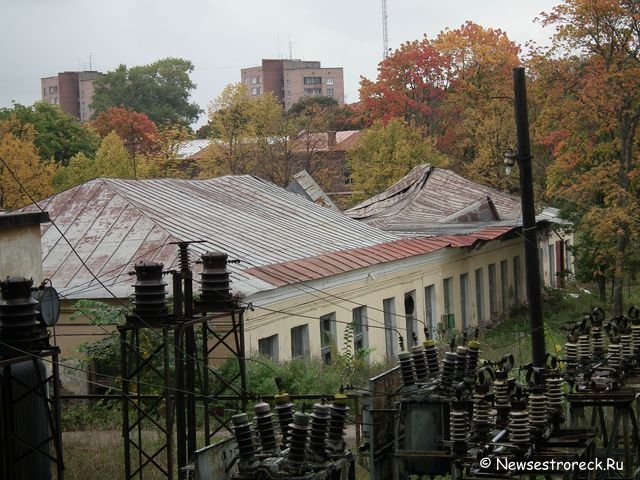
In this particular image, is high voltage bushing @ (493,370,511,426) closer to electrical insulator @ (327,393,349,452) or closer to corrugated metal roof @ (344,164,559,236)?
electrical insulator @ (327,393,349,452)

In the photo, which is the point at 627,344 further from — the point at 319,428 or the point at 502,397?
the point at 319,428

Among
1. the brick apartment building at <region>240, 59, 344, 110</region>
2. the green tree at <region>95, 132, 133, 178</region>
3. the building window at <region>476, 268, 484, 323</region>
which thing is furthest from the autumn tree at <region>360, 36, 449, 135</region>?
the brick apartment building at <region>240, 59, 344, 110</region>

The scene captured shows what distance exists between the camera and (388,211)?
46.0m

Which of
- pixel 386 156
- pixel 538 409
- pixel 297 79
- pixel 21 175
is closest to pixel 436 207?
pixel 386 156

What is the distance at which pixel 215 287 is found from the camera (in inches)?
695

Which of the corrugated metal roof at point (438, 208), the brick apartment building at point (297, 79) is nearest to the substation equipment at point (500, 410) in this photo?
the corrugated metal roof at point (438, 208)

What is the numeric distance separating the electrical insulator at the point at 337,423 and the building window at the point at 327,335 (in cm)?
1471

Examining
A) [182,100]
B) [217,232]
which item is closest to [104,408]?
[217,232]

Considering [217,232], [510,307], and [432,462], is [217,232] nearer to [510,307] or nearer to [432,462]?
[432,462]

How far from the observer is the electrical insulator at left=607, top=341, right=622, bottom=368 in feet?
54.0

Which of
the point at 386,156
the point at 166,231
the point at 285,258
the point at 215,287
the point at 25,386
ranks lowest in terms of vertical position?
the point at 25,386

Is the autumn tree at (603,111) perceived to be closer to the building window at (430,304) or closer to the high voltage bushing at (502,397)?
the building window at (430,304)

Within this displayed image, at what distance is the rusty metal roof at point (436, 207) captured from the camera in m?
41.7

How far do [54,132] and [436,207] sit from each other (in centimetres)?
3433
